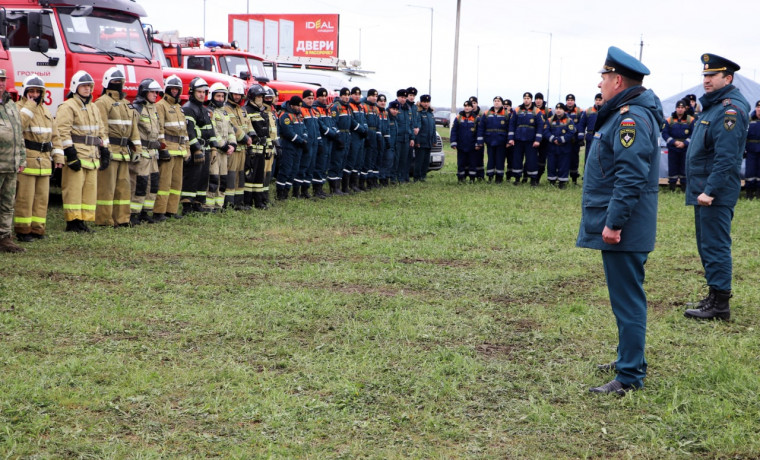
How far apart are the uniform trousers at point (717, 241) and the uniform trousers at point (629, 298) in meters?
2.23

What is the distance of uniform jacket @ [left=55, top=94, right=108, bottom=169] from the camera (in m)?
9.88

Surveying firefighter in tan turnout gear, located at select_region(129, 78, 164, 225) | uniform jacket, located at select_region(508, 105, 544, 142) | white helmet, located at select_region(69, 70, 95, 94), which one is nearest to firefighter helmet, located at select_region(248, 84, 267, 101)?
firefighter in tan turnout gear, located at select_region(129, 78, 164, 225)

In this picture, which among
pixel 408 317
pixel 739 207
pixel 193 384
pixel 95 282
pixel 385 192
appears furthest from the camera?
pixel 385 192

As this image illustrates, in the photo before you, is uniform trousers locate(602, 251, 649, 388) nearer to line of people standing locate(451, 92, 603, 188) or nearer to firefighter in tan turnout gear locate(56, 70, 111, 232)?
firefighter in tan turnout gear locate(56, 70, 111, 232)

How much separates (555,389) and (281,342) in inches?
80.5

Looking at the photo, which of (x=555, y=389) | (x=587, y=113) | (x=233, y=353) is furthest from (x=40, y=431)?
(x=587, y=113)

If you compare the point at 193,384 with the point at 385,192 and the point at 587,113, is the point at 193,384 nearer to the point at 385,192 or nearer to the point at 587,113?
the point at 385,192

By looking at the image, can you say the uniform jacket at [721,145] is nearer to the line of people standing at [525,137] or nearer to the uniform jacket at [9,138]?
the uniform jacket at [9,138]

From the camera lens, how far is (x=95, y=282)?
7.57 m

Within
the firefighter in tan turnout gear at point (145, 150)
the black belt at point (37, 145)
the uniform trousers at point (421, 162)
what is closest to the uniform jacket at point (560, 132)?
the uniform trousers at point (421, 162)

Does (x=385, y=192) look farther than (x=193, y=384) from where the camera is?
Yes

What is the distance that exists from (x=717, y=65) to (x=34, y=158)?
7.67 meters

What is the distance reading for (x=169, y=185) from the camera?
11.6 metres

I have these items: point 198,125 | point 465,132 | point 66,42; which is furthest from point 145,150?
point 465,132
